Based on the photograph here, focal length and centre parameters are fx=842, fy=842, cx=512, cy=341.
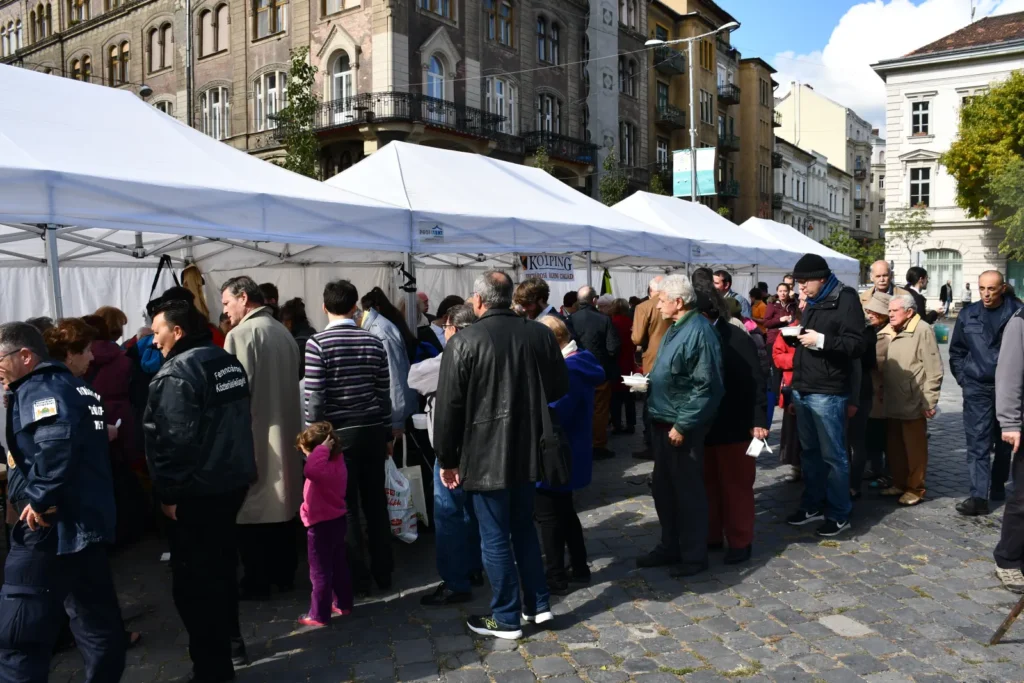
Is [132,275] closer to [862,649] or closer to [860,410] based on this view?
[860,410]

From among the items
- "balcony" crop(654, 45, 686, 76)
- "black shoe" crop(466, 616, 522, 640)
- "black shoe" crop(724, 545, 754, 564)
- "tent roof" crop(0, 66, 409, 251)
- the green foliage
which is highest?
"balcony" crop(654, 45, 686, 76)

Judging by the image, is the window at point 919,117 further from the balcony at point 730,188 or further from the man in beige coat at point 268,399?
the man in beige coat at point 268,399

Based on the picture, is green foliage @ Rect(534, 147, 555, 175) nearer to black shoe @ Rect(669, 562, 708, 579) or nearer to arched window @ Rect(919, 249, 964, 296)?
black shoe @ Rect(669, 562, 708, 579)

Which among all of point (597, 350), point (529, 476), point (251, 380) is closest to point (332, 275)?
point (597, 350)

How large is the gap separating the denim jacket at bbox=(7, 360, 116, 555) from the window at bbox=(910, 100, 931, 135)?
5001cm

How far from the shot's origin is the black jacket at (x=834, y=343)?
5777 mm

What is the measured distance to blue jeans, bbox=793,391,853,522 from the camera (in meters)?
5.95

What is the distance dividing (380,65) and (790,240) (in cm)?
1357

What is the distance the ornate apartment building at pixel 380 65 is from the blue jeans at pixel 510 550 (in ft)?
71.9

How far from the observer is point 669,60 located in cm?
4044

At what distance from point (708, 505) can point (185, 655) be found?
330cm

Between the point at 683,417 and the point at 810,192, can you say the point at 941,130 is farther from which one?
the point at 683,417

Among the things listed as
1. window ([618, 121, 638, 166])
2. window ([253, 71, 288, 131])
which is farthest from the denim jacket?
window ([618, 121, 638, 166])

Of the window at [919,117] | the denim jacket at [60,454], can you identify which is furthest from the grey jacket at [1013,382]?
the window at [919,117]
